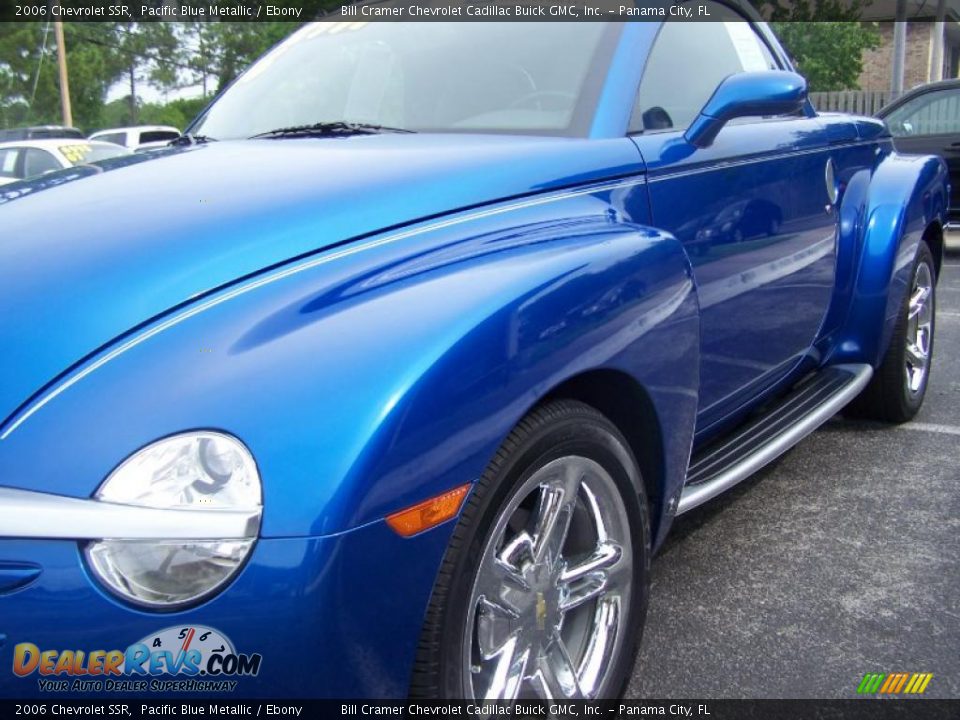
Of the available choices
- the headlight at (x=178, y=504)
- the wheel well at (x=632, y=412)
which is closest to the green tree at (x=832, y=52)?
the wheel well at (x=632, y=412)

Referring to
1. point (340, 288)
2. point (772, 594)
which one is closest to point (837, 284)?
point (772, 594)

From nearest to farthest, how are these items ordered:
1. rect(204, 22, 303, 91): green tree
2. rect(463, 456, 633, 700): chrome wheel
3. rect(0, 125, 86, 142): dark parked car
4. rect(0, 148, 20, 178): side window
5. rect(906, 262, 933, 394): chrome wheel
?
rect(463, 456, 633, 700): chrome wheel → rect(906, 262, 933, 394): chrome wheel → rect(0, 148, 20, 178): side window → rect(0, 125, 86, 142): dark parked car → rect(204, 22, 303, 91): green tree

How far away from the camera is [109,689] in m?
1.34

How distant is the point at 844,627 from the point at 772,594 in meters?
0.24

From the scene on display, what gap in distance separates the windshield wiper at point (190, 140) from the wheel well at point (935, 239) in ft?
10.5

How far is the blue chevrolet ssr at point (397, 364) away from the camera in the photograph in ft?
4.40

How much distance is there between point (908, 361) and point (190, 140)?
3.18m

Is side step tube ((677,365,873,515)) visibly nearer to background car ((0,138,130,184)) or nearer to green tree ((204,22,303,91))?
background car ((0,138,130,184))

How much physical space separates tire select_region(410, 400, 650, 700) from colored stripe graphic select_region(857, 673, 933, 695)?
596mm

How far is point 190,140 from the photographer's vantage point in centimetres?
295

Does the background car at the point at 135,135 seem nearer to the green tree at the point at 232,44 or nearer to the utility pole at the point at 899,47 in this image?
the utility pole at the point at 899,47

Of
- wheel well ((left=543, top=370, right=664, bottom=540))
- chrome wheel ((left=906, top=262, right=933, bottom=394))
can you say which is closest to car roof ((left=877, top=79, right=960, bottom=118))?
chrome wheel ((left=906, top=262, right=933, bottom=394))

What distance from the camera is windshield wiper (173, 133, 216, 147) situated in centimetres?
291

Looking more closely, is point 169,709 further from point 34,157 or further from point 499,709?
point 34,157
